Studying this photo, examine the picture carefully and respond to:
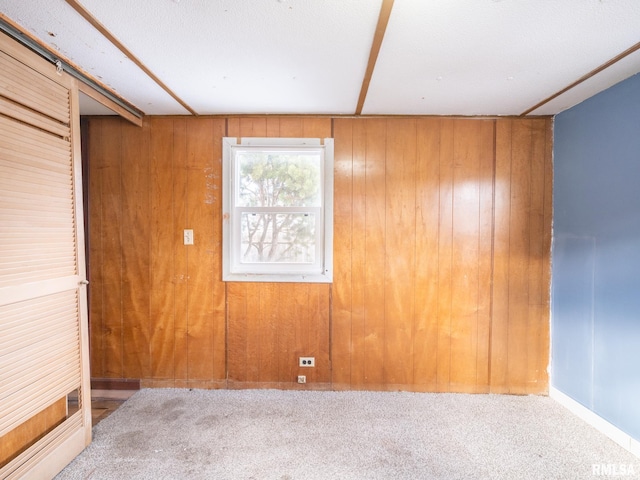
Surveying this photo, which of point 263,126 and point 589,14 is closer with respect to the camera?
point 589,14

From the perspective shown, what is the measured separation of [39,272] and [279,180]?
1.61 meters

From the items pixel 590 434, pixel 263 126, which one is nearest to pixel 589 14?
pixel 263 126

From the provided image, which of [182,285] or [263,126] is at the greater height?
[263,126]

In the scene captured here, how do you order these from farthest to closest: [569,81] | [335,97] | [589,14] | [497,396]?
[497,396] → [335,97] → [569,81] → [589,14]

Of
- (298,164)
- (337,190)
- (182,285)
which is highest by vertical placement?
(298,164)

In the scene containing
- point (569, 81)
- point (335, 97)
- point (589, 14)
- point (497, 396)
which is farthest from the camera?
point (497, 396)

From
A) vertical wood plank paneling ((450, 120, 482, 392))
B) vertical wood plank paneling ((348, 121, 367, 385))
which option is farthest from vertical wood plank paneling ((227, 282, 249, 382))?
→ vertical wood plank paneling ((450, 120, 482, 392))

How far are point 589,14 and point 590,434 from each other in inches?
94.9

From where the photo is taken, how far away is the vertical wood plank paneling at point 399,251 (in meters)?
2.46

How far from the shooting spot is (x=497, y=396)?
2.42 meters

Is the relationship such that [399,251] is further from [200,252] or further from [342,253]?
[200,252]

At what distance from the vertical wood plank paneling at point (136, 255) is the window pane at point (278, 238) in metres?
0.83

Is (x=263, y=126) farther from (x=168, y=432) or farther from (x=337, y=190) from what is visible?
(x=168, y=432)

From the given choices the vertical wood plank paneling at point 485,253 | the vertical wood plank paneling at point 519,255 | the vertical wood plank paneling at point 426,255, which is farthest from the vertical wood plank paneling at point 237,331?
the vertical wood plank paneling at point 519,255
